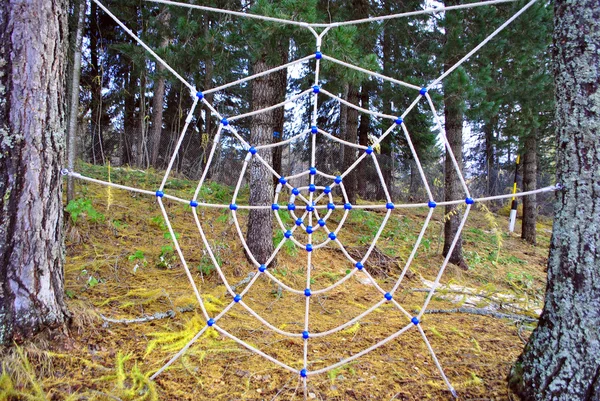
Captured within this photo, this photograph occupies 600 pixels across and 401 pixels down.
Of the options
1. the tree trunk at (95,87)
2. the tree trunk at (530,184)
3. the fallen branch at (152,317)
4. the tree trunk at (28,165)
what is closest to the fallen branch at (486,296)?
the fallen branch at (152,317)

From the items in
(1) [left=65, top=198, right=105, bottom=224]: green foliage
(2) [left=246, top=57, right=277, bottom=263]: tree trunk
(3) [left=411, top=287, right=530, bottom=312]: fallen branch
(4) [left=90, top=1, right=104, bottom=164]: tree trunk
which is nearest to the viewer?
(3) [left=411, top=287, right=530, bottom=312]: fallen branch

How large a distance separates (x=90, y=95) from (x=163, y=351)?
7.80 metres

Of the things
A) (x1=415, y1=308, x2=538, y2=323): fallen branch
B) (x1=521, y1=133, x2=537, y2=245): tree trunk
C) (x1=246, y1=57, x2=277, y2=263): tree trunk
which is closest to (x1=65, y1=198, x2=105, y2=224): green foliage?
(x1=246, y1=57, x2=277, y2=263): tree trunk

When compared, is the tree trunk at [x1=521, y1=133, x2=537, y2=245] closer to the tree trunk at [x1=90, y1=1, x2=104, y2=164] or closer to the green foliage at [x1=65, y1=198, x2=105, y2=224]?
the green foliage at [x1=65, y1=198, x2=105, y2=224]

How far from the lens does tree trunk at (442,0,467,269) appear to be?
4.07 meters

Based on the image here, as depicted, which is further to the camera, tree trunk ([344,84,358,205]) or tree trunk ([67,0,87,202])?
tree trunk ([344,84,358,205])

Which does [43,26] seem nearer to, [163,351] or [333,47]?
[163,351]

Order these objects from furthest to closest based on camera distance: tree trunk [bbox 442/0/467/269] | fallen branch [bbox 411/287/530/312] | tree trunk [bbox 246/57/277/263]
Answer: tree trunk [bbox 442/0/467/269], tree trunk [bbox 246/57/277/263], fallen branch [bbox 411/287/530/312]

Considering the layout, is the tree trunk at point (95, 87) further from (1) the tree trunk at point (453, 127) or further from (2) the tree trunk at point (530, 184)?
(2) the tree trunk at point (530, 184)

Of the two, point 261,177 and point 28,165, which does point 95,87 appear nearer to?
point 261,177

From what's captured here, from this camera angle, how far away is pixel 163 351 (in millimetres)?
1841

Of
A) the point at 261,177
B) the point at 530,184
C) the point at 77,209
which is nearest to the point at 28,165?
the point at 77,209

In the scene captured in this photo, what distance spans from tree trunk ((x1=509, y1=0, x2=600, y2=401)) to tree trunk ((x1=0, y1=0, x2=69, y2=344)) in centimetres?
218

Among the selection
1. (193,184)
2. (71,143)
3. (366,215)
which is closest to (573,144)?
(71,143)
